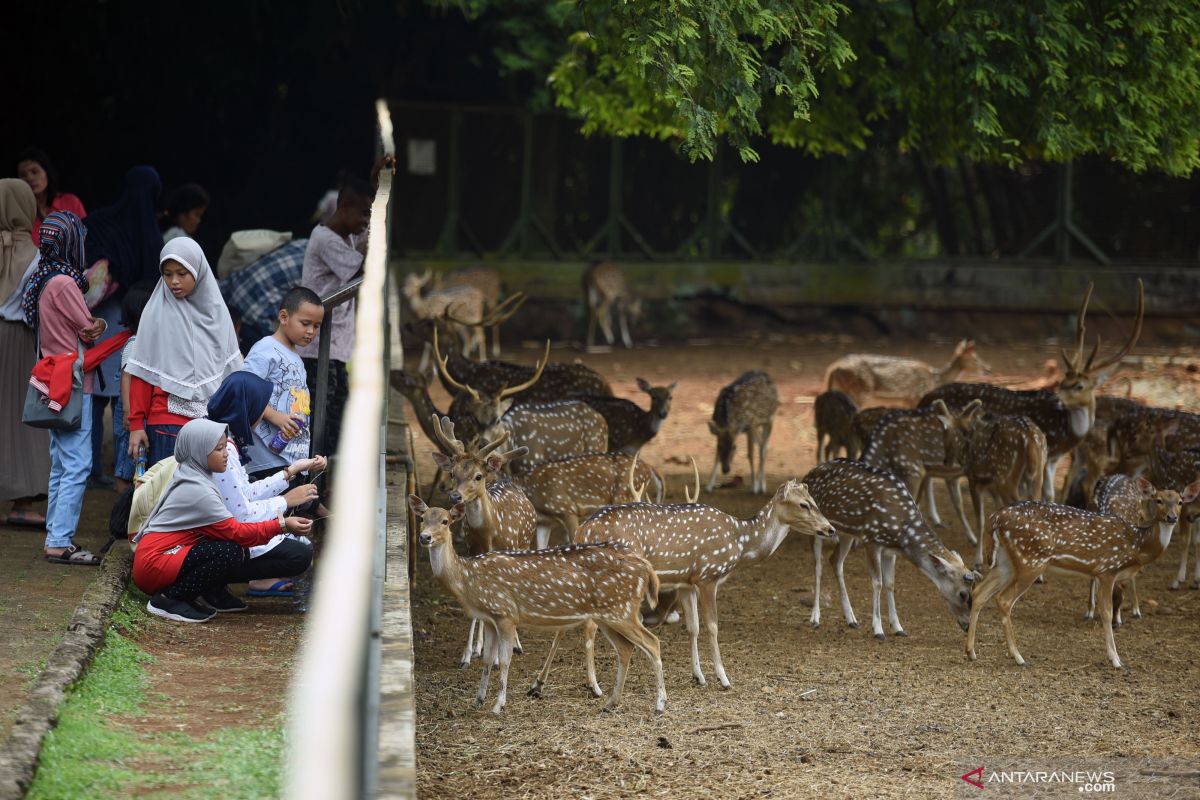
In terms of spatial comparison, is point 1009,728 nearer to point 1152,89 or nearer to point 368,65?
point 1152,89

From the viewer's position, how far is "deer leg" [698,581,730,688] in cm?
712

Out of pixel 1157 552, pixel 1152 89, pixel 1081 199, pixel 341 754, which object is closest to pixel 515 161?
pixel 1081 199

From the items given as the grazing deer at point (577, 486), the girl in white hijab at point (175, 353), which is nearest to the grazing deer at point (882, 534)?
the grazing deer at point (577, 486)

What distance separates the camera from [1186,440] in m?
9.80

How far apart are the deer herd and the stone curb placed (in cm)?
134

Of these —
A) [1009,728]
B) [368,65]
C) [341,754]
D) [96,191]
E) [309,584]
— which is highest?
[368,65]

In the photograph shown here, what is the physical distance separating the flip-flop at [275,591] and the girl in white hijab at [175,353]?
0.76m

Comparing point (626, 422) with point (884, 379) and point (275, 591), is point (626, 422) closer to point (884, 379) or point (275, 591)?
point (884, 379)

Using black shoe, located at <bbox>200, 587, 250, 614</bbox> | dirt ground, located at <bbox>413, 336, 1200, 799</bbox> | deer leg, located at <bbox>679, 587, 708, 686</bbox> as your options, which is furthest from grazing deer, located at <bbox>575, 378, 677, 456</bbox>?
black shoe, located at <bbox>200, 587, 250, 614</bbox>

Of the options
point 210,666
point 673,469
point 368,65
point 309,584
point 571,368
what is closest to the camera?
point 210,666

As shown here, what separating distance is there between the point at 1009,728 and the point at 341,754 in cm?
475

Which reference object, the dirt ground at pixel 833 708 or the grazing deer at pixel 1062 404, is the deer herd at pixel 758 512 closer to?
the grazing deer at pixel 1062 404

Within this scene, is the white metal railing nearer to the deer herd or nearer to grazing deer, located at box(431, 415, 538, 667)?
the deer herd

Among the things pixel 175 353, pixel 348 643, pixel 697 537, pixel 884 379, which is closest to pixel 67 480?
pixel 175 353
